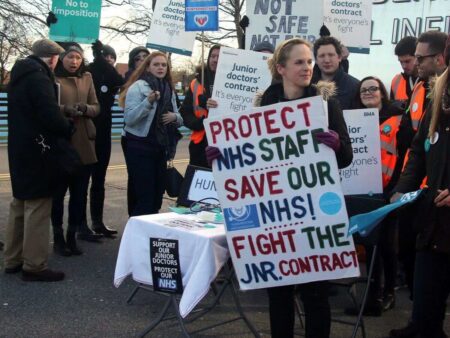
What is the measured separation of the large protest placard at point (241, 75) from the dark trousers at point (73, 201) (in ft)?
5.25

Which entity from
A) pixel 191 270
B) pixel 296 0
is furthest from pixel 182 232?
pixel 296 0

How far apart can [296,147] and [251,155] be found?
0.24 meters

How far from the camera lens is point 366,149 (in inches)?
168

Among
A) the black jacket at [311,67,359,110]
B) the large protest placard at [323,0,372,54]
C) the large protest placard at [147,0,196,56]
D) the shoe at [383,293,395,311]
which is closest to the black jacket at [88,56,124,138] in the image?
the large protest placard at [147,0,196,56]

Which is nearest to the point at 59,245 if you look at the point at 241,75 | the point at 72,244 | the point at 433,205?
the point at 72,244

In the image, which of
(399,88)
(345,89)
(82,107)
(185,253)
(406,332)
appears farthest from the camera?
(82,107)

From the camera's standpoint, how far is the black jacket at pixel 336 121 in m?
3.18

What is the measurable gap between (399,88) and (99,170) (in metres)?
3.18

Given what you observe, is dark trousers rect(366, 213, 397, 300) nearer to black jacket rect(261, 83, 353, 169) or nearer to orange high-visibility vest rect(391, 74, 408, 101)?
black jacket rect(261, 83, 353, 169)

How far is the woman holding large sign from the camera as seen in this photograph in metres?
3.16

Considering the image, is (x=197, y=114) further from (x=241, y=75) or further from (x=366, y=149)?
(x=366, y=149)

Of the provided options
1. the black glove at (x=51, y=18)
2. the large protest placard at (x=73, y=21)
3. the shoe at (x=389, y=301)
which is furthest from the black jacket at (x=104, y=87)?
the shoe at (x=389, y=301)

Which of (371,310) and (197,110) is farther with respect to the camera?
(197,110)

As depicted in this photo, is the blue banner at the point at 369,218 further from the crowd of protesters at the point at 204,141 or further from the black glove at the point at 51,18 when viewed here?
the black glove at the point at 51,18
